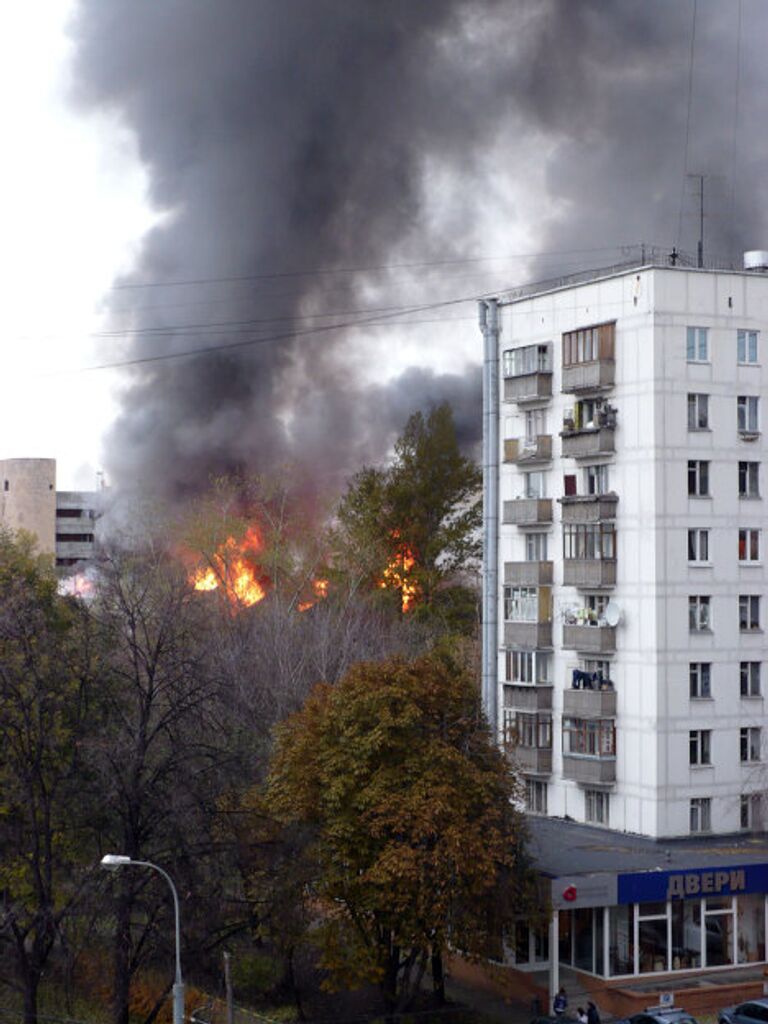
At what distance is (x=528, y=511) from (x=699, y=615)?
760 cm

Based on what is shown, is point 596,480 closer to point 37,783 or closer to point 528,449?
point 528,449

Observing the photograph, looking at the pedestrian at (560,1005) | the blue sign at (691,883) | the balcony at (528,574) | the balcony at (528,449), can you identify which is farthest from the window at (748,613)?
the pedestrian at (560,1005)

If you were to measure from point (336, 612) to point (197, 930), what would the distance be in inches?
1666

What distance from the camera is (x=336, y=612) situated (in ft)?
256

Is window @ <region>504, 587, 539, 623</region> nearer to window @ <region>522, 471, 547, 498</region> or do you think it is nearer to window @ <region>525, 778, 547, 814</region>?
window @ <region>522, 471, 547, 498</region>

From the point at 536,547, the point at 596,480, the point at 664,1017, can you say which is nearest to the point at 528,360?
the point at 596,480

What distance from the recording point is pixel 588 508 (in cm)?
4888

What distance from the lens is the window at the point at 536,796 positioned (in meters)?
50.4

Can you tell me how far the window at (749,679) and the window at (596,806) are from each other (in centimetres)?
577

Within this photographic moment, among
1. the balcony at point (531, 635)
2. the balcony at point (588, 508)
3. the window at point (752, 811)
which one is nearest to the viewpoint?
the window at point (752, 811)

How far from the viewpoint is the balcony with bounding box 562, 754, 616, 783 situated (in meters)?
47.3

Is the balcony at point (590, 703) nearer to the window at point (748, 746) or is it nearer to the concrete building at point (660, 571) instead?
the concrete building at point (660, 571)

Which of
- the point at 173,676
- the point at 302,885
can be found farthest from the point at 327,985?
the point at 173,676

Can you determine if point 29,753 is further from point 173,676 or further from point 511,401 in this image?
point 511,401
